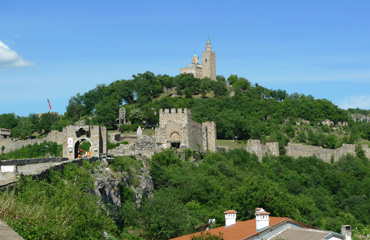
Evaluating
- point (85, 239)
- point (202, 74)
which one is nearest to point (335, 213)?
point (85, 239)

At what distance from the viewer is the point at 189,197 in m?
36.0

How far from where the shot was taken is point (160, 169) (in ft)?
125

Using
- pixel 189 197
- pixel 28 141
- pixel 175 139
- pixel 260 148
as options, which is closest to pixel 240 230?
pixel 189 197

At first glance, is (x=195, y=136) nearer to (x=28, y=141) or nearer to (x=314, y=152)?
(x=28, y=141)

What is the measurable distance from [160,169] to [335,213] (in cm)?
1971

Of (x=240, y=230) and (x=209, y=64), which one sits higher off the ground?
(x=209, y=64)

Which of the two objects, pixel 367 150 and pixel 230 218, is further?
pixel 367 150

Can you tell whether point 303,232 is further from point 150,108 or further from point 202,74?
point 202,74

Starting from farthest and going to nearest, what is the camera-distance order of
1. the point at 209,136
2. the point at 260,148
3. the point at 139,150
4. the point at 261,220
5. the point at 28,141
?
the point at 28,141
the point at 260,148
the point at 209,136
the point at 139,150
the point at 261,220

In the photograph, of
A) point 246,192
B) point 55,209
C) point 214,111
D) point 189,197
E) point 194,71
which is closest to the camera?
point 55,209

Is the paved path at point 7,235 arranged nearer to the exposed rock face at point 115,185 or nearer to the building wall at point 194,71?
the exposed rock face at point 115,185

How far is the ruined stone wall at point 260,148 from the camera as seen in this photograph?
6203 cm

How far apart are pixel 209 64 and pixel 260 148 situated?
58.0 metres

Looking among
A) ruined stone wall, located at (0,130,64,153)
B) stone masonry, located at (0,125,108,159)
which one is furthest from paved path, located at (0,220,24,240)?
ruined stone wall, located at (0,130,64,153)
